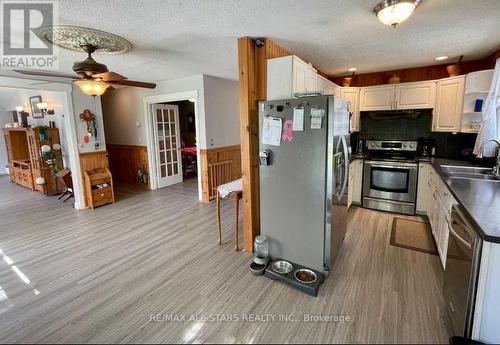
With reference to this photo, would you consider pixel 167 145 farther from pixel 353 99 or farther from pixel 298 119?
pixel 298 119

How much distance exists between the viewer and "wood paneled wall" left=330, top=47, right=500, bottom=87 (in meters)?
3.59

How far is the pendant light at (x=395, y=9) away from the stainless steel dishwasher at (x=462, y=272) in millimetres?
1504

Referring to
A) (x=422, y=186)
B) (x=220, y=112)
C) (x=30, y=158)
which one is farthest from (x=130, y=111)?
(x=422, y=186)

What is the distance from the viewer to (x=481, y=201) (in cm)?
179

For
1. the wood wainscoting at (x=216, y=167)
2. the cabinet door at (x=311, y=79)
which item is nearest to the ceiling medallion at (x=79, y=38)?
the cabinet door at (x=311, y=79)

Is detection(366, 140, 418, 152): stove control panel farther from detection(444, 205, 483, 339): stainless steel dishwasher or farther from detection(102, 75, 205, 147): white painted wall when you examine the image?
detection(102, 75, 205, 147): white painted wall

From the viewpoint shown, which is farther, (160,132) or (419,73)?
(160,132)

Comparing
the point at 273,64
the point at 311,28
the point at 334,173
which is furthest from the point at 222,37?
the point at 334,173

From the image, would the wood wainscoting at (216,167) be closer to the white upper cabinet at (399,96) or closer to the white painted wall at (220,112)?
the white painted wall at (220,112)

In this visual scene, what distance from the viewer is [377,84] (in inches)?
176

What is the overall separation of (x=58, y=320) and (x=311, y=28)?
11.1 ft

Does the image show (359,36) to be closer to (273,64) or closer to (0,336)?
(273,64)

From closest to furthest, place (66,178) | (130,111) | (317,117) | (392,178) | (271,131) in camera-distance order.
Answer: (317,117)
(271,131)
(392,178)
(66,178)
(130,111)

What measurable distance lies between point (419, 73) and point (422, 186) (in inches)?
76.7
